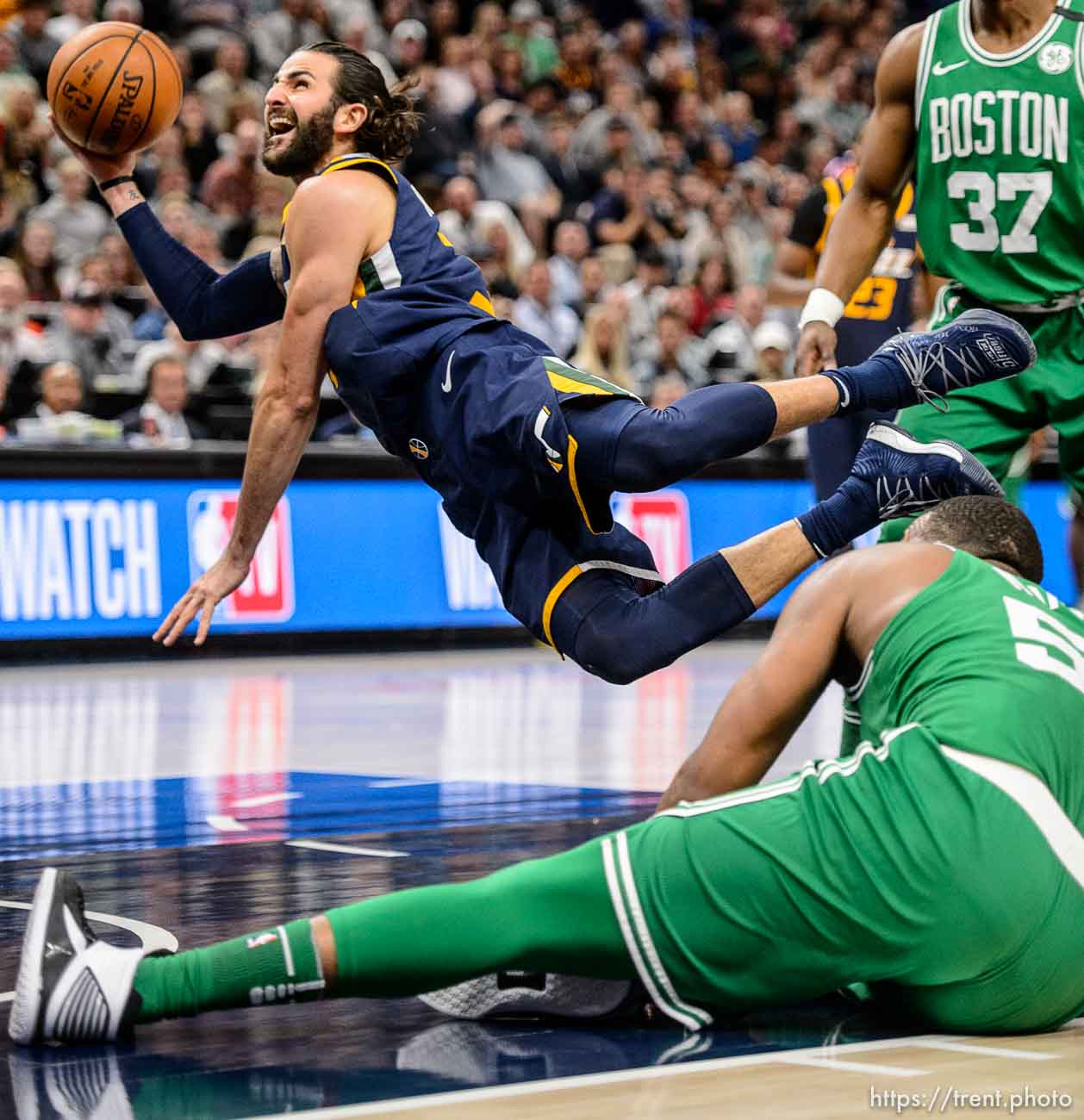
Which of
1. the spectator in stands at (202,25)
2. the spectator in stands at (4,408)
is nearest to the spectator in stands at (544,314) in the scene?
the spectator in stands at (202,25)

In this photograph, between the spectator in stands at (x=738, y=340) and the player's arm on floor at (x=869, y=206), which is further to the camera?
the spectator in stands at (x=738, y=340)

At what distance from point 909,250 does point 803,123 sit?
1163cm

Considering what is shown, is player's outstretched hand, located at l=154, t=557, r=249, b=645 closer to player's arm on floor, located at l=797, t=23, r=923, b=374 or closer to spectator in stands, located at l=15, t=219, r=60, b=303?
player's arm on floor, located at l=797, t=23, r=923, b=374

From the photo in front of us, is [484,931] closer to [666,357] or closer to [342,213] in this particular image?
[342,213]

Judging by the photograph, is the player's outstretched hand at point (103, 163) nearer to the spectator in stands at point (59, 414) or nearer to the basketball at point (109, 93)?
the basketball at point (109, 93)

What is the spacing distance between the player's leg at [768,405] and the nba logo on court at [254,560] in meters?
6.95

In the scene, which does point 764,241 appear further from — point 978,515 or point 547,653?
point 978,515

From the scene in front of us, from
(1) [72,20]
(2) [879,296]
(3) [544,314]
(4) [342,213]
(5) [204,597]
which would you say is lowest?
(5) [204,597]

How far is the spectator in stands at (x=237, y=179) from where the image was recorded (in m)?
14.3

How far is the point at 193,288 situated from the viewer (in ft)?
19.6

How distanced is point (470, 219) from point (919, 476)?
10.5m

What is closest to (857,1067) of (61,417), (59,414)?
(61,417)

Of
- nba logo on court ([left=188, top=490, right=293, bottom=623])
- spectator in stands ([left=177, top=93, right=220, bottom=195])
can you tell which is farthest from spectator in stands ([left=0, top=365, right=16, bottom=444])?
spectator in stands ([left=177, top=93, right=220, bottom=195])

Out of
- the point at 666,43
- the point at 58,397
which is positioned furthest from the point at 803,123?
the point at 58,397
